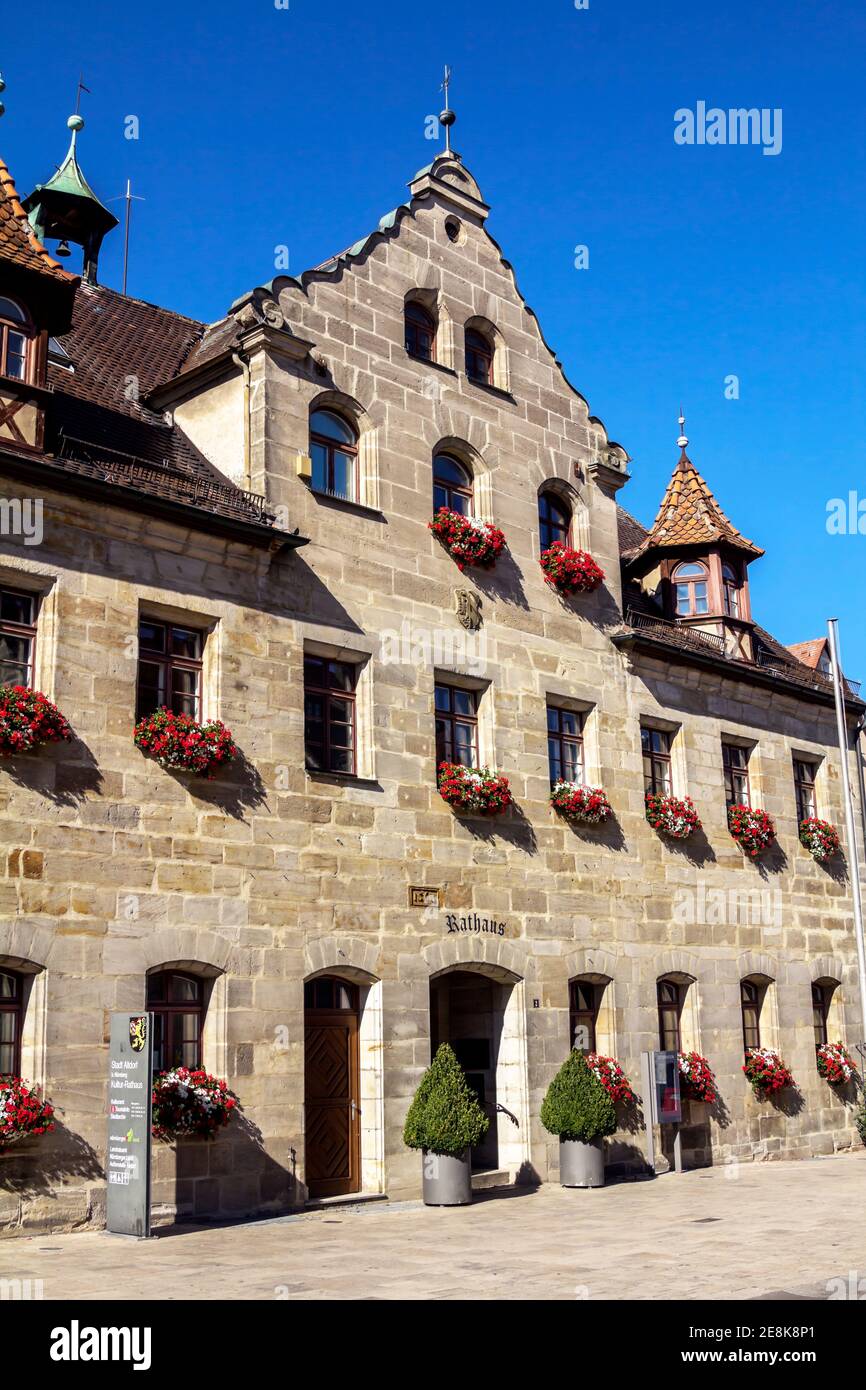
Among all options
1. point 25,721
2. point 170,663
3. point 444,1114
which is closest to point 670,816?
point 444,1114

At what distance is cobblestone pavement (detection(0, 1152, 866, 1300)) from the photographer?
10049 millimetres

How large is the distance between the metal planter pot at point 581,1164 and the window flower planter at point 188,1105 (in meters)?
5.34

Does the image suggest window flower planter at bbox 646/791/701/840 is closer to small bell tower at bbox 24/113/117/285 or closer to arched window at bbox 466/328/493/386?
arched window at bbox 466/328/493/386

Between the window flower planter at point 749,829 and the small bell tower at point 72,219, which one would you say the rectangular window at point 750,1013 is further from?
the small bell tower at point 72,219

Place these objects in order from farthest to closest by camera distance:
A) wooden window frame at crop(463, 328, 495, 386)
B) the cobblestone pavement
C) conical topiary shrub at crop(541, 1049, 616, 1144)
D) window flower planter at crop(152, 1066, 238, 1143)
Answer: wooden window frame at crop(463, 328, 495, 386) < conical topiary shrub at crop(541, 1049, 616, 1144) < window flower planter at crop(152, 1066, 238, 1143) < the cobblestone pavement

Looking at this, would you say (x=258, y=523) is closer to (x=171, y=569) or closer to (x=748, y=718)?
(x=171, y=569)

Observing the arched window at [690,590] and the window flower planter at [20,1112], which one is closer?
the window flower planter at [20,1112]

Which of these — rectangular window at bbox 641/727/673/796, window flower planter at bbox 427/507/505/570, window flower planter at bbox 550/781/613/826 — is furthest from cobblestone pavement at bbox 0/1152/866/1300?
window flower planter at bbox 427/507/505/570

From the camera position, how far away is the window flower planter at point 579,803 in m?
20.2

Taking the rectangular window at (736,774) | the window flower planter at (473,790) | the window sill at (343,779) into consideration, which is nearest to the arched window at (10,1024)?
the window sill at (343,779)

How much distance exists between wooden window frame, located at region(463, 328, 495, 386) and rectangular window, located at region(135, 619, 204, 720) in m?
7.08

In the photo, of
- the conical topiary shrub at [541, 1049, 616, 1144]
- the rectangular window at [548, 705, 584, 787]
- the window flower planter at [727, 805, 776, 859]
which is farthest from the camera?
the window flower planter at [727, 805, 776, 859]

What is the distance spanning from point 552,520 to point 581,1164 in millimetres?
9300

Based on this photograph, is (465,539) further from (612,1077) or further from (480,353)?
(612,1077)
